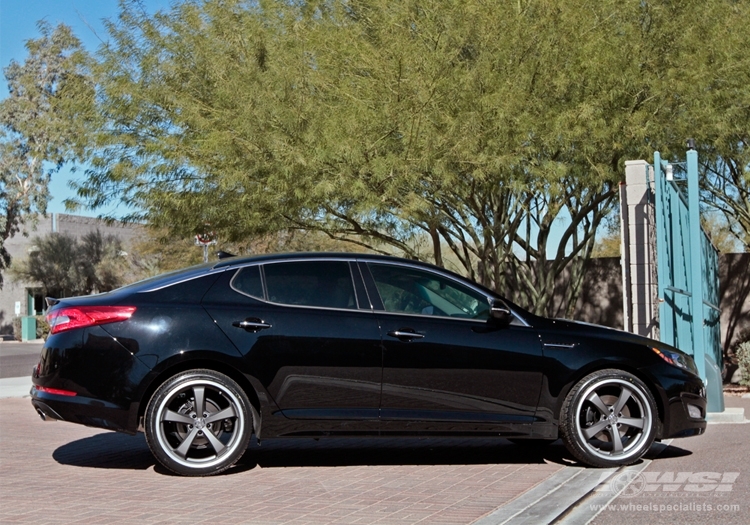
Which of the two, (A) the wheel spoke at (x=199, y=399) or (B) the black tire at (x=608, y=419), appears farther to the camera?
(B) the black tire at (x=608, y=419)

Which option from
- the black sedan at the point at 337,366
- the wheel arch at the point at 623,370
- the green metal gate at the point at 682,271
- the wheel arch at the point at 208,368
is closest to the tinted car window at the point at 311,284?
the black sedan at the point at 337,366

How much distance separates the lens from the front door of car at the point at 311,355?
737 cm

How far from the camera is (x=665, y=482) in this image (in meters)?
7.02

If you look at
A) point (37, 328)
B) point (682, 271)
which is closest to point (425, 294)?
point (682, 271)

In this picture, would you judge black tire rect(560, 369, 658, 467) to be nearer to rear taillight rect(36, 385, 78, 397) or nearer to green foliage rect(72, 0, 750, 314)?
rear taillight rect(36, 385, 78, 397)

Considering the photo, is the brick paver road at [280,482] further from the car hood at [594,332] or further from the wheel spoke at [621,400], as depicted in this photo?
the car hood at [594,332]

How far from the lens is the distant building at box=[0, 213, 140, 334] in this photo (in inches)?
2012

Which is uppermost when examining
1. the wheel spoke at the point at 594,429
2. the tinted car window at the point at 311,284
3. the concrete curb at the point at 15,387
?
the tinted car window at the point at 311,284

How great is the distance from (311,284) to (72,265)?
4458 cm

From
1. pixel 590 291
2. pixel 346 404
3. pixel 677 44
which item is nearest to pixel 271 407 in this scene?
pixel 346 404

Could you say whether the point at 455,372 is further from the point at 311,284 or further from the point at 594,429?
the point at 311,284

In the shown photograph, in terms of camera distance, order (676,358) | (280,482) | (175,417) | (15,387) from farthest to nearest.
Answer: (15,387) < (676,358) < (175,417) < (280,482)

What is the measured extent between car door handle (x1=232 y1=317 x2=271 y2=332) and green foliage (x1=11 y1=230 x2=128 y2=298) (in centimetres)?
4366

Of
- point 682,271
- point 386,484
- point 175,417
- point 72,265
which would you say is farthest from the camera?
point 72,265
